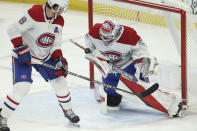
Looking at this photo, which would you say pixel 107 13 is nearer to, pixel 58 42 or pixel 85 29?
pixel 58 42

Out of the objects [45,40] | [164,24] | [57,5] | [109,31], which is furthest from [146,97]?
[57,5]

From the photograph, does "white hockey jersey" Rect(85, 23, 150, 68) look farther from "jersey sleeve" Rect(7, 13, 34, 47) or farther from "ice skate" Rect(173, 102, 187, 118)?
"jersey sleeve" Rect(7, 13, 34, 47)

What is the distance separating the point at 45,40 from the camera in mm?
4141

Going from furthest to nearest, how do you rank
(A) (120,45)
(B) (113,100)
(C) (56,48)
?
(B) (113,100) → (A) (120,45) → (C) (56,48)

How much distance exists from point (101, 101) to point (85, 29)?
2458 millimetres

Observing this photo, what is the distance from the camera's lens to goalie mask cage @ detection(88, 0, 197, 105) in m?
4.42

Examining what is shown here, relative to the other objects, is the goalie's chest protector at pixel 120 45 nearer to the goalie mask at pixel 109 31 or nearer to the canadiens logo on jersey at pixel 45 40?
the goalie mask at pixel 109 31

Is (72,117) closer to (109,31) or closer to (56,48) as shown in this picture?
(56,48)

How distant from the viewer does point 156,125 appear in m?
4.25

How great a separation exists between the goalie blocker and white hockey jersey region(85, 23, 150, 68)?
0.18ft

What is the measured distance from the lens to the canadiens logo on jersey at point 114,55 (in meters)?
4.38

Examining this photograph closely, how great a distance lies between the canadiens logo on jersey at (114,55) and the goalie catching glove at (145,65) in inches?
5.3

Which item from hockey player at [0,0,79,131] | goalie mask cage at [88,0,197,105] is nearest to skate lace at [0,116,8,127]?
hockey player at [0,0,79,131]

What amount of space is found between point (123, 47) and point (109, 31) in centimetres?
23
